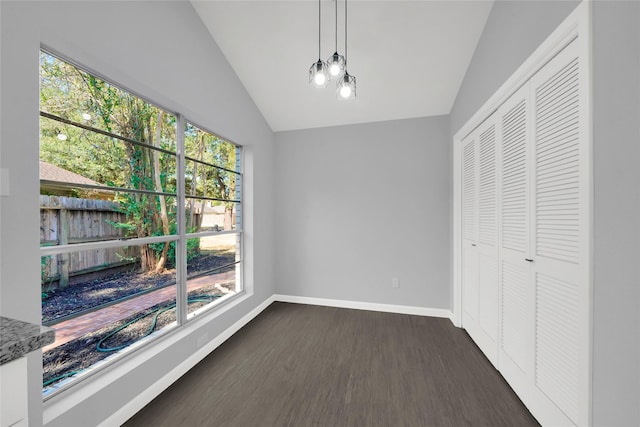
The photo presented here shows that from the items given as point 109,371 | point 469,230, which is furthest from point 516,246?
point 109,371

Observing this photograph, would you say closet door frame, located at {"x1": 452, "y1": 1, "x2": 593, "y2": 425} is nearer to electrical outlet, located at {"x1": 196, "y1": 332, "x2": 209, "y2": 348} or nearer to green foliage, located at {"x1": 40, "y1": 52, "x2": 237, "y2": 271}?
electrical outlet, located at {"x1": 196, "y1": 332, "x2": 209, "y2": 348}

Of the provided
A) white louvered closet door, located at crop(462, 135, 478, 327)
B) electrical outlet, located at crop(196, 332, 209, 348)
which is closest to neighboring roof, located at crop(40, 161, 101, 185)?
electrical outlet, located at crop(196, 332, 209, 348)

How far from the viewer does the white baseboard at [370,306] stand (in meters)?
3.13

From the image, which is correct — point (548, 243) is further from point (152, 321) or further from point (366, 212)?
point (152, 321)

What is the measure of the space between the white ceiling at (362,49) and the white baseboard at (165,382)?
2.80 meters

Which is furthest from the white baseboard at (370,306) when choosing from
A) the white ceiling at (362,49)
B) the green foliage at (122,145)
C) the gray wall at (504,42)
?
the white ceiling at (362,49)

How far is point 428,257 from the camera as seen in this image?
3176mm

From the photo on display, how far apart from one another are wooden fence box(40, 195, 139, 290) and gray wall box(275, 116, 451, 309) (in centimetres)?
226

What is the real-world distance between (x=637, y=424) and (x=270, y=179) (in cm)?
358

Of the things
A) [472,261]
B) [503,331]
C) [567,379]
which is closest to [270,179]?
[472,261]

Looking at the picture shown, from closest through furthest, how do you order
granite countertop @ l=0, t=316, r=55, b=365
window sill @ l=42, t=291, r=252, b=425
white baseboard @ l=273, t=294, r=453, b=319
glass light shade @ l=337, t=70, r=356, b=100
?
granite countertop @ l=0, t=316, r=55, b=365
window sill @ l=42, t=291, r=252, b=425
glass light shade @ l=337, t=70, r=356, b=100
white baseboard @ l=273, t=294, r=453, b=319

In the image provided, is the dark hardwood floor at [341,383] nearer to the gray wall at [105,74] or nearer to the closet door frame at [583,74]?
the gray wall at [105,74]

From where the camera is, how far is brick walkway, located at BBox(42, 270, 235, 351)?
1.42m

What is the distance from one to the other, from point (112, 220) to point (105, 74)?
0.93 m
